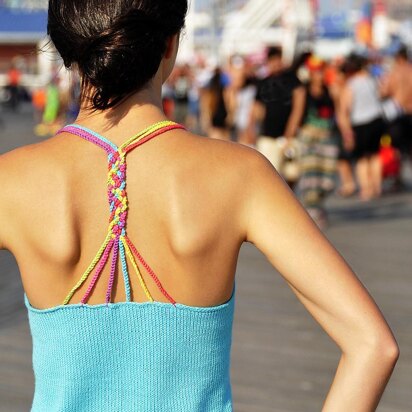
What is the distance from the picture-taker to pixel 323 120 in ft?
36.0

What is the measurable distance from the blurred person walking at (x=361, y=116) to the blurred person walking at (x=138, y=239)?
471 inches

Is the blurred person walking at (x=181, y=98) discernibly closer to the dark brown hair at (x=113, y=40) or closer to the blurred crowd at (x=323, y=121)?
the blurred crowd at (x=323, y=121)

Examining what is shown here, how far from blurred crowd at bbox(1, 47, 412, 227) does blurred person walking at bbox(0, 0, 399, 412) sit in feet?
22.1

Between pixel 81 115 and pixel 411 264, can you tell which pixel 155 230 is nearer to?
pixel 81 115

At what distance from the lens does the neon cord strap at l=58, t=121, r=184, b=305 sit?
1.74 metres

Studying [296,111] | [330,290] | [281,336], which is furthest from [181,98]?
[330,290]

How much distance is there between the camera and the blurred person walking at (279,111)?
35.6ft

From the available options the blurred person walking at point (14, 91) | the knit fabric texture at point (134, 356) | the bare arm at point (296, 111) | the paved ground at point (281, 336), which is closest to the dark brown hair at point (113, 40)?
the knit fabric texture at point (134, 356)

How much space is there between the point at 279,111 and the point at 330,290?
30.4 feet

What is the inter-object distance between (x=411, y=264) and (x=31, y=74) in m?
52.3

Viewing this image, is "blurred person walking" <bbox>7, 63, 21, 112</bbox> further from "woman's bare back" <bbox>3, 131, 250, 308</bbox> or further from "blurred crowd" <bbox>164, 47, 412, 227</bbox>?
"woman's bare back" <bbox>3, 131, 250, 308</bbox>

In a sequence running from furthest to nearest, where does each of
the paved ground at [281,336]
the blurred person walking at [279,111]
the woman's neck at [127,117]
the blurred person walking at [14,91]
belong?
the blurred person walking at [14,91]
the blurred person walking at [279,111]
the paved ground at [281,336]
the woman's neck at [127,117]

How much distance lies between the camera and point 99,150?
5.82 feet

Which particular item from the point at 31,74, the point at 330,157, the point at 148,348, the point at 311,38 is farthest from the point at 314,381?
the point at 31,74
